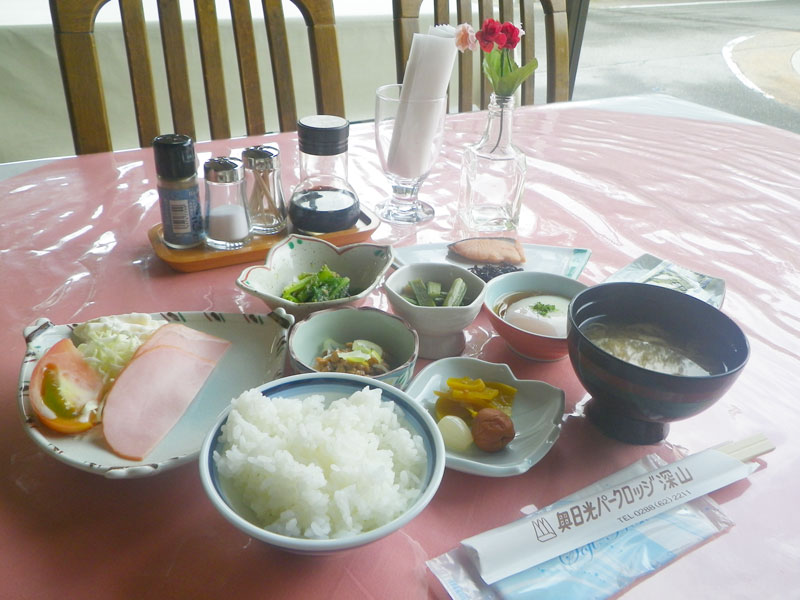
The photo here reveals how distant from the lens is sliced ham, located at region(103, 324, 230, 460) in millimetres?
548

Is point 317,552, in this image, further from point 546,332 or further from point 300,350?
point 546,332

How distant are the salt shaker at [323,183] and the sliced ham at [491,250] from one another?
0.60 ft

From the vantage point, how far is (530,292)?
824 millimetres

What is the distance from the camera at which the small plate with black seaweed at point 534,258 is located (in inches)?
36.1

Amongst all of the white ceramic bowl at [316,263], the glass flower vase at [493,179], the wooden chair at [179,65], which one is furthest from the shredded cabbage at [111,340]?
the wooden chair at [179,65]

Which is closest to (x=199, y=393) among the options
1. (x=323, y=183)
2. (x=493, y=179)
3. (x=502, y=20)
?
(x=323, y=183)

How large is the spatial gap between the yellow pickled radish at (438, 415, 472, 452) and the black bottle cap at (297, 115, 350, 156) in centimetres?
54

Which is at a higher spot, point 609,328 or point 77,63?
point 77,63

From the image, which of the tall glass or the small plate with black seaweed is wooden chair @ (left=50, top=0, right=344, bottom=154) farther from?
the small plate with black seaweed

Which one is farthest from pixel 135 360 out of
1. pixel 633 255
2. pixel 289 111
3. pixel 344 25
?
pixel 344 25

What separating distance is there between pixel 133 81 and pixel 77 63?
4.5 inches

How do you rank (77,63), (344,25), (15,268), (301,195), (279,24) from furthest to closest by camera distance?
(344,25)
(279,24)
(77,63)
(301,195)
(15,268)

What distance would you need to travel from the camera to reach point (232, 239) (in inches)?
35.8

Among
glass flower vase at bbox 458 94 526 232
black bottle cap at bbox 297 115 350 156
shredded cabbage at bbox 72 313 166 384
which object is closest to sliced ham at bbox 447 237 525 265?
glass flower vase at bbox 458 94 526 232
